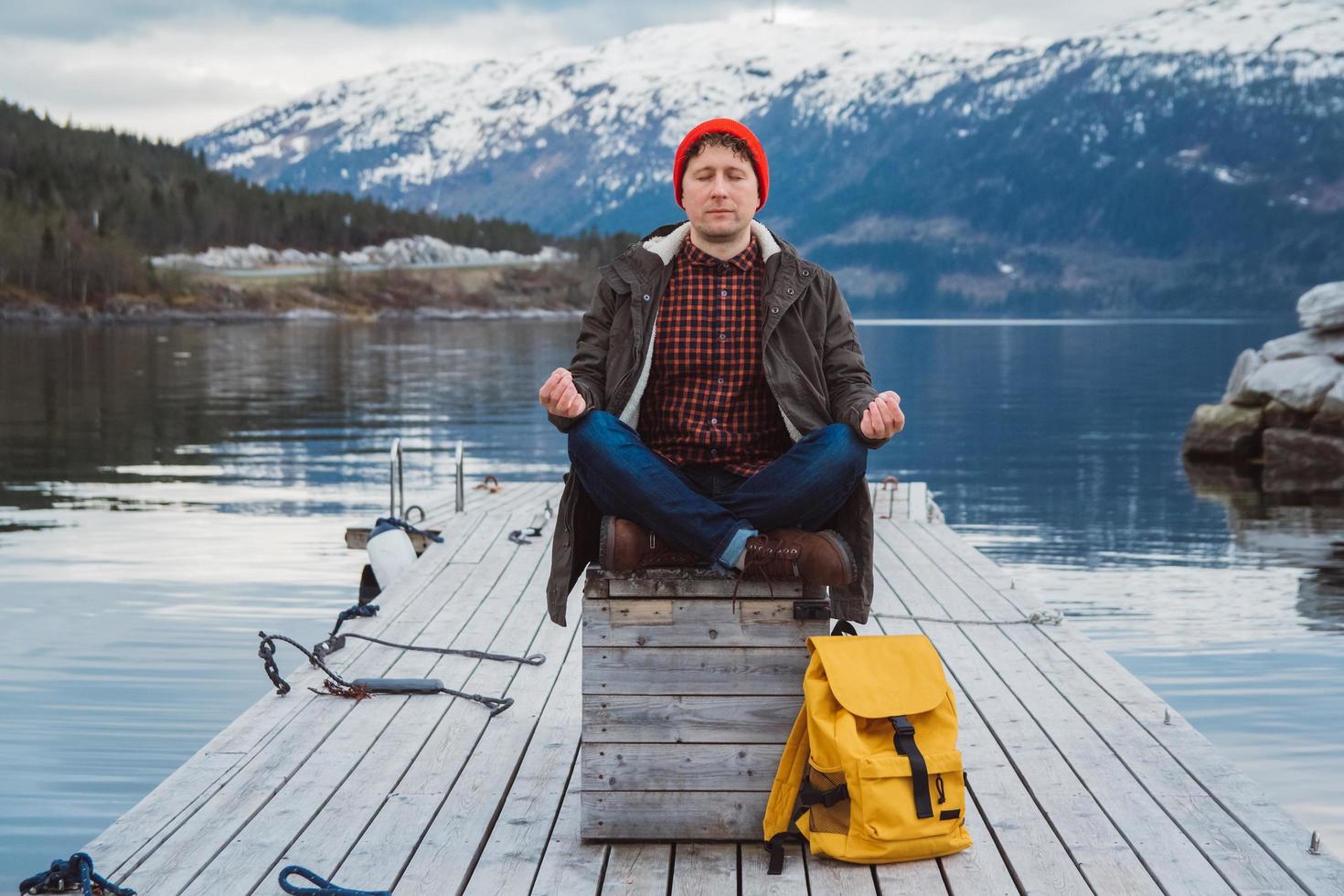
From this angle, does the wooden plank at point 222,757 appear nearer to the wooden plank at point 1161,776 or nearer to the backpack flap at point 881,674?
the backpack flap at point 881,674

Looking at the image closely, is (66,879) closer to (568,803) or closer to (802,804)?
(568,803)

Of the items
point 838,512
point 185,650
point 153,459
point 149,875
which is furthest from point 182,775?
point 153,459

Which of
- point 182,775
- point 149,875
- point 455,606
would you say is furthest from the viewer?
point 455,606

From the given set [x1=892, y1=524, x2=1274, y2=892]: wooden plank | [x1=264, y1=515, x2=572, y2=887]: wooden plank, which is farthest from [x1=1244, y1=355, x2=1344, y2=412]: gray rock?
[x1=264, y1=515, x2=572, y2=887]: wooden plank

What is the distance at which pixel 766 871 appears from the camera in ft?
13.2

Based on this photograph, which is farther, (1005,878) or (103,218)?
(103,218)

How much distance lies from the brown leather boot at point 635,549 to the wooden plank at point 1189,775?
5.77 ft

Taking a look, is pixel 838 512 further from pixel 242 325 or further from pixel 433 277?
pixel 433 277

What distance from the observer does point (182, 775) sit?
488 cm

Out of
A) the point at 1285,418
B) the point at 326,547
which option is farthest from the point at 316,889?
the point at 1285,418

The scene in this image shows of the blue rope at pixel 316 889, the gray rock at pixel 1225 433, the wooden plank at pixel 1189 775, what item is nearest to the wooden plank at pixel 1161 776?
the wooden plank at pixel 1189 775

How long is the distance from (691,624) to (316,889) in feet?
4.12

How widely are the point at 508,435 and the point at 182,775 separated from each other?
22.6 m

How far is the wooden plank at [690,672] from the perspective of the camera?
13.7 feet
